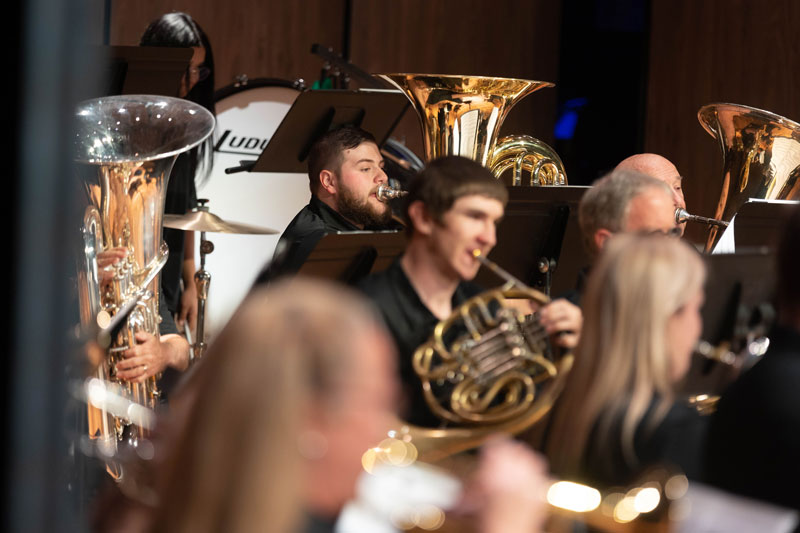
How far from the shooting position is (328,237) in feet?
6.48

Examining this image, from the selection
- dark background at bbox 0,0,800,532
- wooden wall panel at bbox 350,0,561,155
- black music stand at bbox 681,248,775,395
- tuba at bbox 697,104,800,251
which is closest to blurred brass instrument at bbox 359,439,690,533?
black music stand at bbox 681,248,775,395

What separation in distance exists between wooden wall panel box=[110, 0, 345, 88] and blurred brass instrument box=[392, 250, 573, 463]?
379 centimetres

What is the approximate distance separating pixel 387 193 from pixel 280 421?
7.30ft

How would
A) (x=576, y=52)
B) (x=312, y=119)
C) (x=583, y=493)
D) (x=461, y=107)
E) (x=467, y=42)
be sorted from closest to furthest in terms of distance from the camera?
1. (x=583, y=493)
2. (x=461, y=107)
3. (x=312, y=119)
4. (x=467, y=42)
5. (x=576, y=52)

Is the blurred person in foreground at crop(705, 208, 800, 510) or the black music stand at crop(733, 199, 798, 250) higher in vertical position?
the black music stand at crop(733, 199, 798, 250)

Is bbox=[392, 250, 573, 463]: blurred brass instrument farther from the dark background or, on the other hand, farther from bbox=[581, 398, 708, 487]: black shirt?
the dark background

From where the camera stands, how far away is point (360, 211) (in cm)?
333

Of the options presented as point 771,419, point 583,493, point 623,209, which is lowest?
point 583,493

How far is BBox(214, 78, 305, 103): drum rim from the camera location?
484 cm

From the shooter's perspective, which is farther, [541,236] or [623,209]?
[541,236]

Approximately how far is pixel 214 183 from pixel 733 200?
2.48 meters

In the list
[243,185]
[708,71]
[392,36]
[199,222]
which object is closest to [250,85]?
[243,185]

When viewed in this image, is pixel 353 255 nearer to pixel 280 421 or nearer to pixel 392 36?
pixel 280 421

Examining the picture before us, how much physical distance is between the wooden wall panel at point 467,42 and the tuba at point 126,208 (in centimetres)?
330
